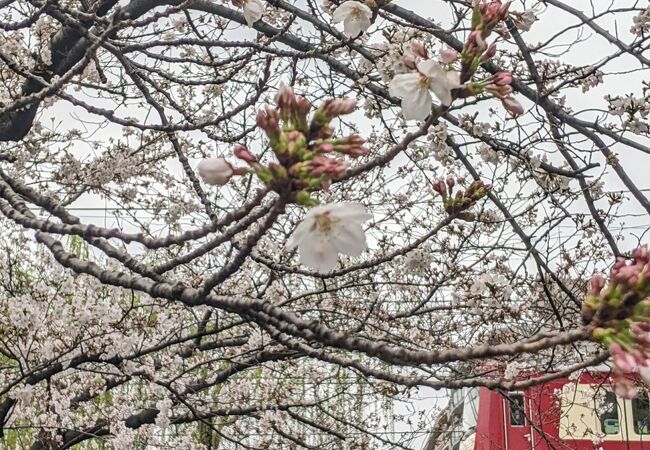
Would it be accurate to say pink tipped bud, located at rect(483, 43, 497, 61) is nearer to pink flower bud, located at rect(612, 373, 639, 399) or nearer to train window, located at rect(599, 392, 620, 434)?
pink flower bud, located at rect(612, 373, 639, 399)

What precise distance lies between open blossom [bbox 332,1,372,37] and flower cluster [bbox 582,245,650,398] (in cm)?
145

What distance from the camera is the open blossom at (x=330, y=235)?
1203mm

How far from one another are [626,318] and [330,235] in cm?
50

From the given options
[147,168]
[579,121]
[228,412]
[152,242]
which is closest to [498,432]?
[228,412]

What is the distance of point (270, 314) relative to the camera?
4.46 ft

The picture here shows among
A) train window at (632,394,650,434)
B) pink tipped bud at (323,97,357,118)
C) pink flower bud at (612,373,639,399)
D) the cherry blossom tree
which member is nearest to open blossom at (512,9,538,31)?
the cherry blossom tree

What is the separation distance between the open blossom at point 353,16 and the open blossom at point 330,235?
46.8 inches

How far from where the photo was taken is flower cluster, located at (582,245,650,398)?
3.18 ft

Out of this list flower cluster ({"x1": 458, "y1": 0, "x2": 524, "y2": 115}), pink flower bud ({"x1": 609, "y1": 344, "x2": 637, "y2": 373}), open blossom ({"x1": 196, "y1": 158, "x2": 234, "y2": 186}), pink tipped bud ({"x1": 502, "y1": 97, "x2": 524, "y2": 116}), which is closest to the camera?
pink flower bud ({"x1": 609, "y1": 344, "x2": 637, "y2": 373})

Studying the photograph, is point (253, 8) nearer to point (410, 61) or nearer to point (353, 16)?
point (353, 16)

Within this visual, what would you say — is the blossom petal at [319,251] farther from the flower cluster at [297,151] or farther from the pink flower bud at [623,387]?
the pink flower bud at [623,387]

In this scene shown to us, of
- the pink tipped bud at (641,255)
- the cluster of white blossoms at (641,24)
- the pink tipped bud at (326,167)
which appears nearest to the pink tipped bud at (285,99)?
the pink tipped bud at (326,167)

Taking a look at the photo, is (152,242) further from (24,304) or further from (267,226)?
(24,304)

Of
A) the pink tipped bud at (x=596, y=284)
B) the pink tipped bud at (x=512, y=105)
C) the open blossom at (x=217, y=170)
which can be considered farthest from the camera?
the pink tipped bud at (x=512, y=105)
